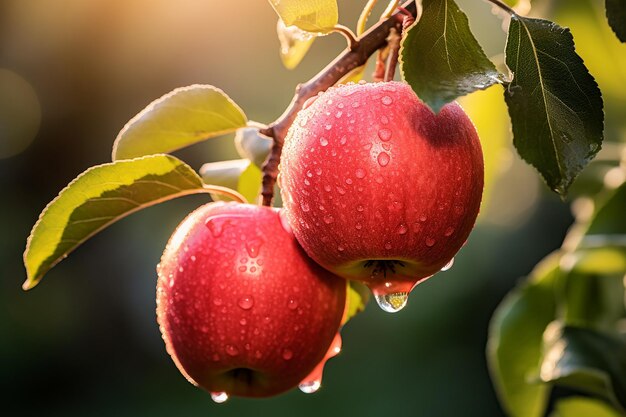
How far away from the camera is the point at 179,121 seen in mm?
848

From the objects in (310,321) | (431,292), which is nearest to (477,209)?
(310,321)

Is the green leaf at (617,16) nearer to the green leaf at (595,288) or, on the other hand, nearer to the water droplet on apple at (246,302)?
the water droplet on apple at (246,302)

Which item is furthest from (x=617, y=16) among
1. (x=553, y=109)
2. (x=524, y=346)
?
(x=524, y=346)

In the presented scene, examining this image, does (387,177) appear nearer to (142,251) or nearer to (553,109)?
(553,109)

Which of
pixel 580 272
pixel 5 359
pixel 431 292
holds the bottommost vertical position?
pixel 5 359

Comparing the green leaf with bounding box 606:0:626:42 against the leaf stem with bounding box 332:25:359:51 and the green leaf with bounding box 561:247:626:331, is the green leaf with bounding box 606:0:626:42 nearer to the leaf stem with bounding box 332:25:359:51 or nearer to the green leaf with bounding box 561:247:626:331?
the leaf stem with bounding box 332:25:359:51

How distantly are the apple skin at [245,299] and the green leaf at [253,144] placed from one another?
0.43 ft

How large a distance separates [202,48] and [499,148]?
17.7 feet

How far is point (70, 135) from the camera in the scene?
676 cm

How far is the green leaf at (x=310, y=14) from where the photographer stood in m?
0.66

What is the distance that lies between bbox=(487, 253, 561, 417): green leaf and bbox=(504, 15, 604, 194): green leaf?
0.56 metres

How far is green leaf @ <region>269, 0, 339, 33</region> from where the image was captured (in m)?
0.66

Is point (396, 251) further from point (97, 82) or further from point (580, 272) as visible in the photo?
point (97, 82)

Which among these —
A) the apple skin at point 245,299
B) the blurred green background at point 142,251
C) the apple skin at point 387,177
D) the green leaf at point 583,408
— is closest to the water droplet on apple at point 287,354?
the apple skin at point 245,299
